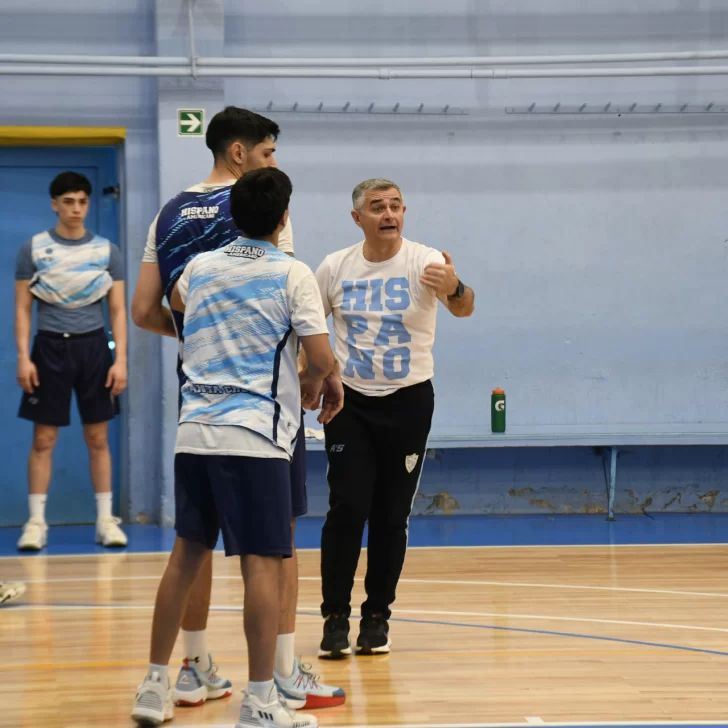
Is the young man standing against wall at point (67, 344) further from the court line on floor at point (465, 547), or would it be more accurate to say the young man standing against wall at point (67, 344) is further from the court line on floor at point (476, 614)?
the court line on floor at point (476, 614)

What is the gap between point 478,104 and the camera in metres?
7.07

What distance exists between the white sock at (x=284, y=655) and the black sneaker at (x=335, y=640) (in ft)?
1.87

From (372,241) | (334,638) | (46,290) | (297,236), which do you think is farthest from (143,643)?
(297,236)

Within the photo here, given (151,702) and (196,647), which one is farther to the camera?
(196,647)

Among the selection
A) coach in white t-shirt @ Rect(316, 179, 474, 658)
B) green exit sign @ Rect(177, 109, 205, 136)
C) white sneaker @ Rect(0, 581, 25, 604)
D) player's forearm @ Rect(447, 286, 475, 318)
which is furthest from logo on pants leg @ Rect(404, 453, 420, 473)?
green exit sign @ Rect(177, 109, 205, 136)

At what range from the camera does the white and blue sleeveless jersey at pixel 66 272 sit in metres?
6.09

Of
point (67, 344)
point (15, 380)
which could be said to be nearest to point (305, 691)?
point (67, 344)

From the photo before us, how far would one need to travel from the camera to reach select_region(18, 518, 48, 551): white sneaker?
5938 mm

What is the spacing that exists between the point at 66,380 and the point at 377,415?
2800 millimetres

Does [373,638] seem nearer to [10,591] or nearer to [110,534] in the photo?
[10,591]

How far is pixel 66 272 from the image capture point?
6090 mm

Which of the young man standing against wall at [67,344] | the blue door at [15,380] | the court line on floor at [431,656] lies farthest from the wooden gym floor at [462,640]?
the blue door at [15,380]

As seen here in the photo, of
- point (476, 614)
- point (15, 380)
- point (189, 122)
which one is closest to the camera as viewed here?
point (476, 614)

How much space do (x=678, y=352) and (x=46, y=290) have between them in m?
3.91
